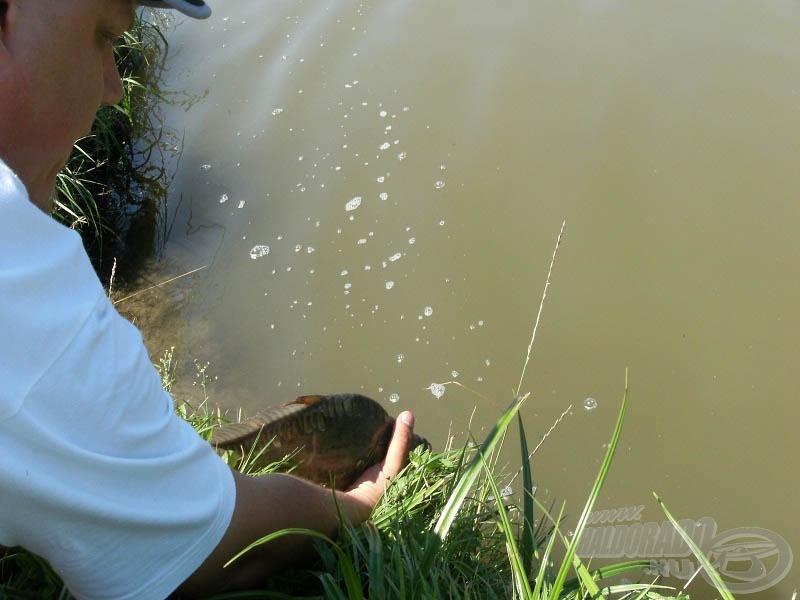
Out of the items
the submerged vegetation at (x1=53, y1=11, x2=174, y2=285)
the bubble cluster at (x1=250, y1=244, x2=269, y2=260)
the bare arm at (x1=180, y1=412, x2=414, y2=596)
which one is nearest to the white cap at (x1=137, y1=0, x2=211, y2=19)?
the bare arm at (x1=180, y1=412, x2=414, y2=596)

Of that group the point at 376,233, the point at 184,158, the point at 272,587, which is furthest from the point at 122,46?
the point at 272,587

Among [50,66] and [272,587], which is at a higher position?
[50,66]

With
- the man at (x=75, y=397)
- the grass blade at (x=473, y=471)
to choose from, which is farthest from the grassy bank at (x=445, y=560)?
the man at (x=75, y=397)

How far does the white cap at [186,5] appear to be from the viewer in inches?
70.6

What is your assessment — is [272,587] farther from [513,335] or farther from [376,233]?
[376,233]

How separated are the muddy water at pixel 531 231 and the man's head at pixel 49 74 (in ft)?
6.01

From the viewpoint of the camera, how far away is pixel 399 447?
2975 millimetres

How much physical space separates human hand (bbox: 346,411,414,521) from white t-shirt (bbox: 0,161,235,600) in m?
1.29

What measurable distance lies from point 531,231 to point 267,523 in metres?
2.90

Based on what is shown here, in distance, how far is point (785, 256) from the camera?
4137mm

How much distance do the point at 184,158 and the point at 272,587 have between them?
3.75m

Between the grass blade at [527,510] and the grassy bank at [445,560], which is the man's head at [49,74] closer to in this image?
the grassy bank at [445,560]

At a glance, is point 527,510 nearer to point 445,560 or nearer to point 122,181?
point 445,560

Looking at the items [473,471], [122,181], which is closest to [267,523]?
[473,471]
